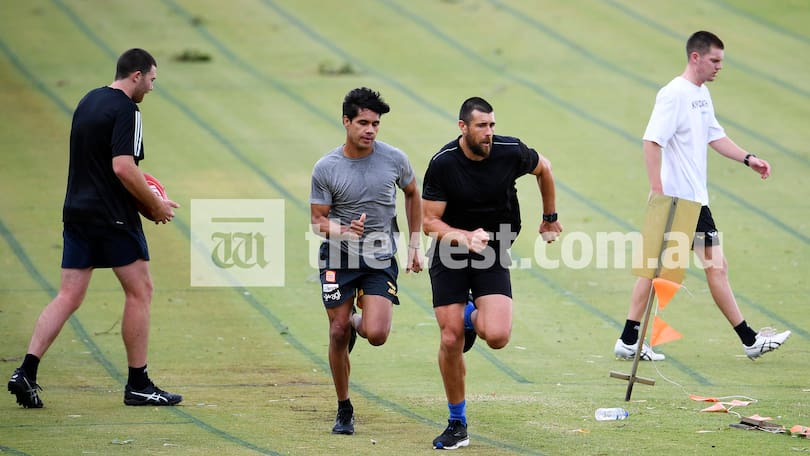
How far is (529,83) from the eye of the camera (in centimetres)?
1623

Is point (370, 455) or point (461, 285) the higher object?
point (461, 285)

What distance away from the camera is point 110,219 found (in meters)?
7.02

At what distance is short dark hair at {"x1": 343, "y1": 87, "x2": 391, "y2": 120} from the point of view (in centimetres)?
666

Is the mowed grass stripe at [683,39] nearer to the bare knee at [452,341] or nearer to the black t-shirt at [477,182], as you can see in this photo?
the black t-shirt at [477,182]

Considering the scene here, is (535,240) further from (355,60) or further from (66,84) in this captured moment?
(66,84)

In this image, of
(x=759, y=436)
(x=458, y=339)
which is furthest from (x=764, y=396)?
(x=458, y=339)

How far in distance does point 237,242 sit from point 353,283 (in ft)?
16.1

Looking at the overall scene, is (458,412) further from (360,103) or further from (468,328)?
(360,103)

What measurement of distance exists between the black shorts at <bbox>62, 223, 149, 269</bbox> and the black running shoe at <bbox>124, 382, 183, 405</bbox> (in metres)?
0.76

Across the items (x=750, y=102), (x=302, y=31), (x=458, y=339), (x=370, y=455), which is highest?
(x=302, y=31)

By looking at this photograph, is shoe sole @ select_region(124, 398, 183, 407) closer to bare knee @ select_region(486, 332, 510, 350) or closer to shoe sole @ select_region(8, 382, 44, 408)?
shoe sole @ select_region(8, 382, 44, 408)

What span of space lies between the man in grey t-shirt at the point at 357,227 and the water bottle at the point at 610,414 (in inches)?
49.9

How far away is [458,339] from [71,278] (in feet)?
7.86

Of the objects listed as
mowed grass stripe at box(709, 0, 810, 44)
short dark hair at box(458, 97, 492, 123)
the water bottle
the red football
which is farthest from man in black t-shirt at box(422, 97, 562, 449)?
mowed grass stripe at box(709, 0, 810, 44)
